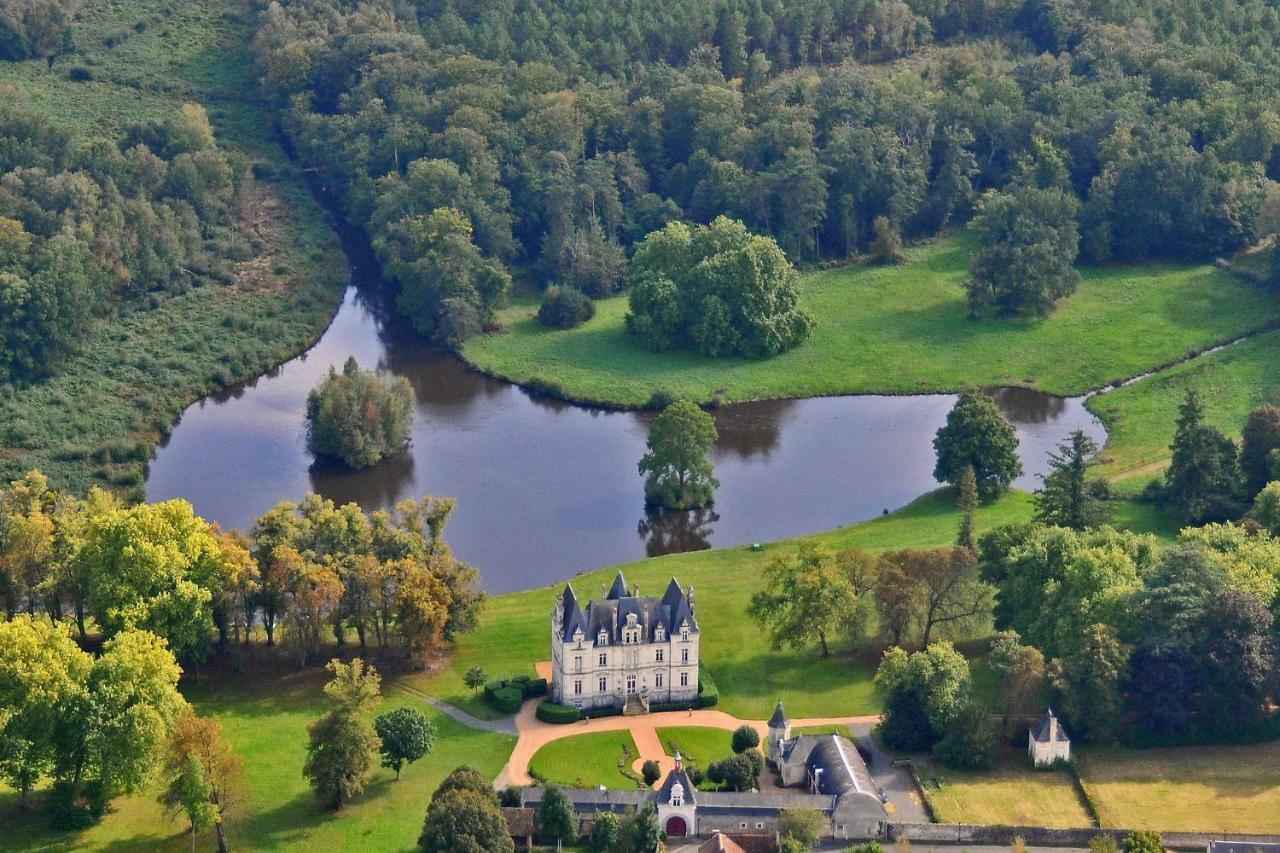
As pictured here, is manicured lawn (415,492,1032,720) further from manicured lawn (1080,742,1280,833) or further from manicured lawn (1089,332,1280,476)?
manicured lawn (1089,332,1280,476)

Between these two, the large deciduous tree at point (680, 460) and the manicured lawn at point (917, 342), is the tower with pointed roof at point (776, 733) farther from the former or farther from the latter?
the manicured lawn at point (917, 342)

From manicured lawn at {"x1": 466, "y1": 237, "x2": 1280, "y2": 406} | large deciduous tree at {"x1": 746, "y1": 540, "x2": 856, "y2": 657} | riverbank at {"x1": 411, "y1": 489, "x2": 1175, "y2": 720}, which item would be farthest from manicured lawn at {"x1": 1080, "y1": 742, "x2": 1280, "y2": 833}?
manicured lawn at {"x1": 466, "y1": 237, "x2": 1280, "y2": 406}

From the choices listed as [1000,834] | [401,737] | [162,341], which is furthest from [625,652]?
[162,341]

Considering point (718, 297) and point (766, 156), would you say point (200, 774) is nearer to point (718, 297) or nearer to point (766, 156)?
point (718, 297)

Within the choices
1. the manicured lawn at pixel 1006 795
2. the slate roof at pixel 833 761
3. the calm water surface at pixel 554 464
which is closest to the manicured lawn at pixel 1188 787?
the manicured lawn at pixel 1006 795

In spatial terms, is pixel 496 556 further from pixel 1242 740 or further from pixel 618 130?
pixel 618 130

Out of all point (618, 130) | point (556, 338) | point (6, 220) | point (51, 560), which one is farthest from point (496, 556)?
point (618, 130)
